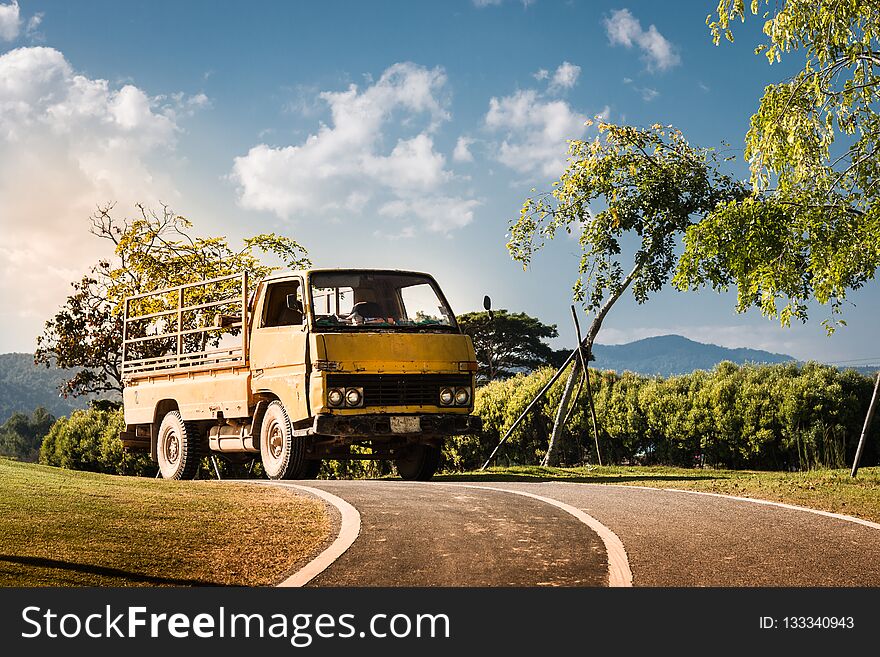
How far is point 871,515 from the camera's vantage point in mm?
10281

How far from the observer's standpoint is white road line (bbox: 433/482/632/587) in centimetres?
675

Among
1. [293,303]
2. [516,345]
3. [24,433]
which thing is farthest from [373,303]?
[24,433]

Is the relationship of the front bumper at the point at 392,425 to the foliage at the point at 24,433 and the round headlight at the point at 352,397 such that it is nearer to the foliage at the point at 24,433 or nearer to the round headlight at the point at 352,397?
the round headlight at the point at 352,397

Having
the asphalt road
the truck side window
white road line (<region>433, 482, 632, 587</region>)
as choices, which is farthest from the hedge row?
white road line (<region>433, 482, 632, 587</region>)

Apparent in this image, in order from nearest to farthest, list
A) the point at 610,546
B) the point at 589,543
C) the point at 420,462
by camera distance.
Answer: the point at 610,546, the point at 589,543, the point at 420,462

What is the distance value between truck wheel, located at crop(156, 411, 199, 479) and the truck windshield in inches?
189

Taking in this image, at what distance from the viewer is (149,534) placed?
8.34 m

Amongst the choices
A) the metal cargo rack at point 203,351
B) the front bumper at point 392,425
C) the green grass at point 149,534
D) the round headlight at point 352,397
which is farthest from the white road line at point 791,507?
the metal cargo rack at point 203,351

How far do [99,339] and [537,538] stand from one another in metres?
23.2

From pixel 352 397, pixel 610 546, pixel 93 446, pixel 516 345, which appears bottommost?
pixel 610 546

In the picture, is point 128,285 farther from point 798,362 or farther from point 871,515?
point 871,515

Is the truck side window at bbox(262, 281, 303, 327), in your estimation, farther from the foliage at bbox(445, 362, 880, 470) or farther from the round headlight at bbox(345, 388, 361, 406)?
the foliage at bbox(445, 362, 880, 470)

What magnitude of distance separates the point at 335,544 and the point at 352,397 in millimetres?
5318

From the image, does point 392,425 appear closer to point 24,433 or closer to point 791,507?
point 791,507
